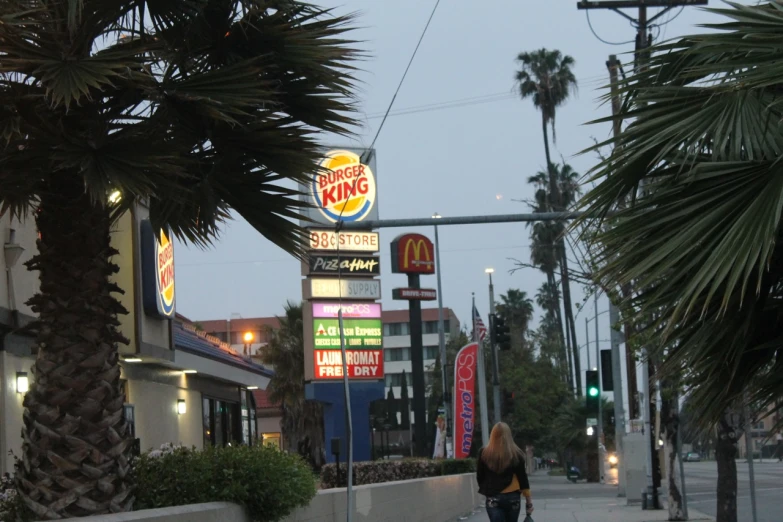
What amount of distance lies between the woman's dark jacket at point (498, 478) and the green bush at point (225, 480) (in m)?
1.99

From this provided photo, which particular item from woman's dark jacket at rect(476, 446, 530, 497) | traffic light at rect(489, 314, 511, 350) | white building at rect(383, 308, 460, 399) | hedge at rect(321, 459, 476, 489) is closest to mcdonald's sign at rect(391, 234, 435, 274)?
traffic light at rect(489, 314, 511, 350)

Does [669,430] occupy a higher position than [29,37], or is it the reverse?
[29,37]

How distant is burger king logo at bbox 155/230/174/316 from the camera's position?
17672mm

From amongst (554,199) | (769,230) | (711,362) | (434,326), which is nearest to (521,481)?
(711,362)

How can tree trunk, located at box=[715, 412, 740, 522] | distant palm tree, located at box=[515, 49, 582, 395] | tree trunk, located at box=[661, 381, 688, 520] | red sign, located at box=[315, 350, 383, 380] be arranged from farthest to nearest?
distant palm tree, located at box=[515, 49, 582, 395] < red sign, located at box=[315, 350, 383, 380] < tree trunk, located at box=[661, 381, 688, 520] < tree trunk, located at box=[715, 412, 740, 522]

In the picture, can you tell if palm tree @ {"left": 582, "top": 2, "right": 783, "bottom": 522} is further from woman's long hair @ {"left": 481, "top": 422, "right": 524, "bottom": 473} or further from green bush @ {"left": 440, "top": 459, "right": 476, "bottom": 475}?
green bush @ {"left": 440, "top": 459, "right": 476, "bottom": 475}

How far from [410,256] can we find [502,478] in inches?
863

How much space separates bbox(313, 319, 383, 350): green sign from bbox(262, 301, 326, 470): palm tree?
17.6 m

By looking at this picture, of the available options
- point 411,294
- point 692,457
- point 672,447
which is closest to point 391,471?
point 411,294

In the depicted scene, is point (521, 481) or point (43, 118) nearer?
point (43, 118)

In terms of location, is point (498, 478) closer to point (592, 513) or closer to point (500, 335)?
point (592, 513)

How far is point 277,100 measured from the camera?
934 centimetres

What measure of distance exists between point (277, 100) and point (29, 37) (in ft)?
7.69

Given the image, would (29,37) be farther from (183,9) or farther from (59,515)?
(59,515)
